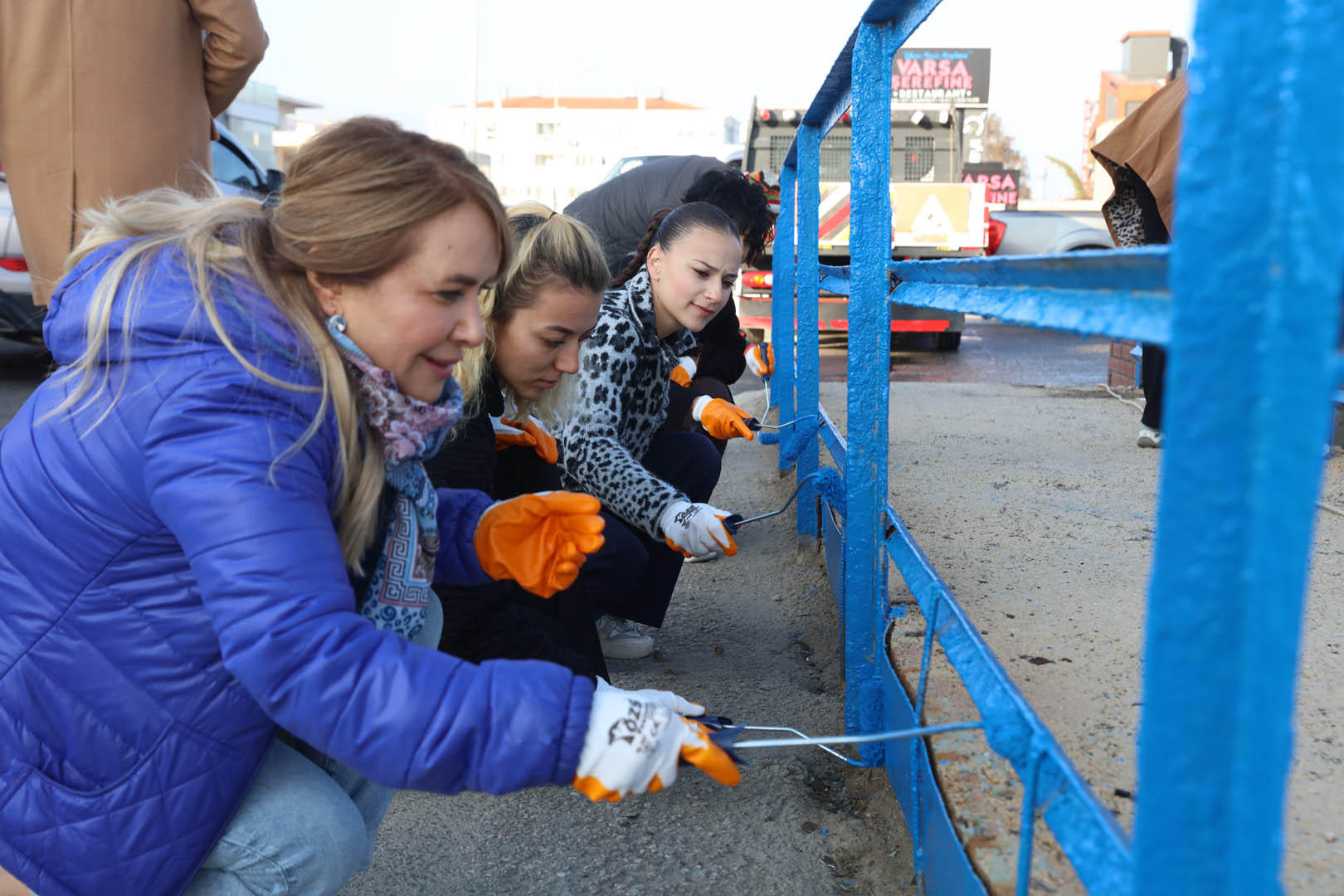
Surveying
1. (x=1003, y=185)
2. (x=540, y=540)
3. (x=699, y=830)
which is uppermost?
(x=1003, y=185)

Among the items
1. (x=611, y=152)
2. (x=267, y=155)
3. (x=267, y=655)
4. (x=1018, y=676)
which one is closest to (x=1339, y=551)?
(x=1018, y=676)

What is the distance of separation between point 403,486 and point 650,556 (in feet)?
3.89

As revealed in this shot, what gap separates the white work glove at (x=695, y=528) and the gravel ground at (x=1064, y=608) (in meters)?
0.37

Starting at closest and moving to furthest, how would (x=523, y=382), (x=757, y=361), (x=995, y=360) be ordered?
(x=523, y=382)
(x=757, y=361)
(x=995, y=360)

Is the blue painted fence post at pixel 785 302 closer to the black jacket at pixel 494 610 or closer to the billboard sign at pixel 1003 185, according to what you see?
the black jacket at pixel 494 610

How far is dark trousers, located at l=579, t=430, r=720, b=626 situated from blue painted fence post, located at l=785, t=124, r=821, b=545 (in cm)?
37

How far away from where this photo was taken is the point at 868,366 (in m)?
1.84

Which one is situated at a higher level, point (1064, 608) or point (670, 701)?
point (670, 701)

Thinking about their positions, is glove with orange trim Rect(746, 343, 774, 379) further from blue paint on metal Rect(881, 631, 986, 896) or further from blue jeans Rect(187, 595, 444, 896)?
blue jeans Rect(187, 595, 444, 896)

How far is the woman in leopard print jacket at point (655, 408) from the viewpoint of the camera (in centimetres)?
226

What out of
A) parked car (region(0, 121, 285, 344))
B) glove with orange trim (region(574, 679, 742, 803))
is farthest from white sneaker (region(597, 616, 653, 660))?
parked car (region(0, 121, 285, 344))

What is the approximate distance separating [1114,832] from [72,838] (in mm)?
1065

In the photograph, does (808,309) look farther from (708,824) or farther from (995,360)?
(995,360)

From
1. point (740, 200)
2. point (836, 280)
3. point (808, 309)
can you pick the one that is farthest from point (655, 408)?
point (740, 200)
